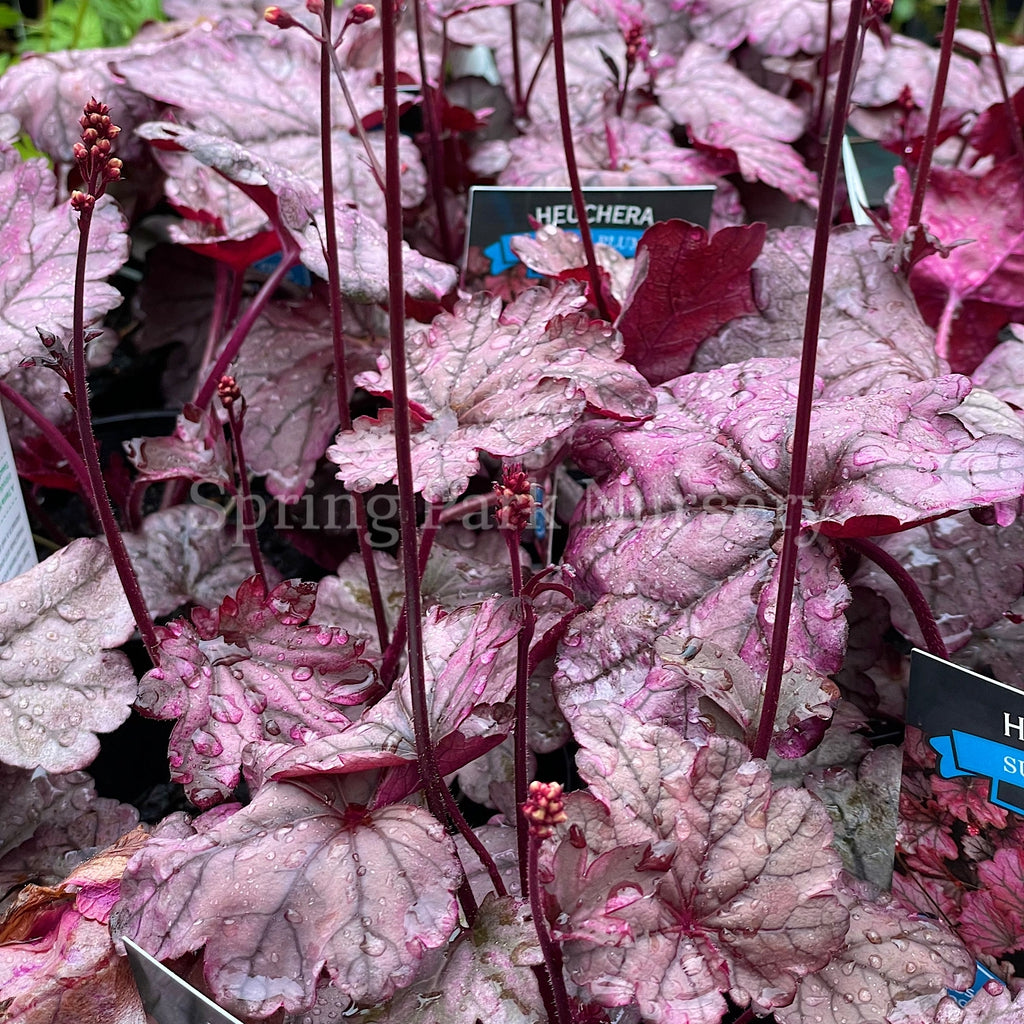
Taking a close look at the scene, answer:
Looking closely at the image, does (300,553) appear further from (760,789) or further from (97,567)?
(760,789)

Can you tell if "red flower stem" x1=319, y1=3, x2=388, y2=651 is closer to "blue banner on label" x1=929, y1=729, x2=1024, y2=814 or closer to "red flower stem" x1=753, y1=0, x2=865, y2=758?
"red flower stem" x1=753, y1=0, x2=865, y2=758

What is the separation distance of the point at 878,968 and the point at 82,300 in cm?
82

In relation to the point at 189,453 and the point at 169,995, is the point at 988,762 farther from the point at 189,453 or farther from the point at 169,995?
the point at 189,453

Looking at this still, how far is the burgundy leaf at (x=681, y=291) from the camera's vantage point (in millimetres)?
1128

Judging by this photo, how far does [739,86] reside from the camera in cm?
171

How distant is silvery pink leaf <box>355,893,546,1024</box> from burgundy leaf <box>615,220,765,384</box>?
668mm

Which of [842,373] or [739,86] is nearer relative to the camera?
[842,373]

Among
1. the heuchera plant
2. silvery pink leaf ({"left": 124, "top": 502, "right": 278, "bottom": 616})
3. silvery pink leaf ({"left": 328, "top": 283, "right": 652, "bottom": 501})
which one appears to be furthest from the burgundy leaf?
silvery pink leaf ({"left": 124, "top": 502, "right": 278, "bottom": 616})

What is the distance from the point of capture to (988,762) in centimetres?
83

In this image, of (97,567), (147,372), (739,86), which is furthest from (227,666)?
(739,86)

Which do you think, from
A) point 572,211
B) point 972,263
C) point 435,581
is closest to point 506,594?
point 435,581

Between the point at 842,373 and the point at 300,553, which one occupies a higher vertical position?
the point at 842,373

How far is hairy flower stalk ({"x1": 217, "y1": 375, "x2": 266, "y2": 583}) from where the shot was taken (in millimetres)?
921

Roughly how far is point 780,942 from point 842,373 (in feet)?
2.06
